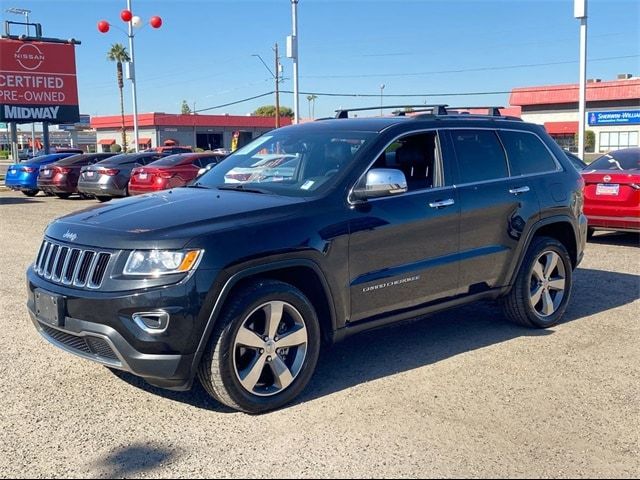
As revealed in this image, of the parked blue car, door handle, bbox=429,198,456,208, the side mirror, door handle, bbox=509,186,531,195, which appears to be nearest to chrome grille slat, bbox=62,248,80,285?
the side mirror

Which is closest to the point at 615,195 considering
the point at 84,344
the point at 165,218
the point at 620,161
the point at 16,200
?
the point at 620,161

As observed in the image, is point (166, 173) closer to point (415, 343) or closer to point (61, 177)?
point (61, 177)

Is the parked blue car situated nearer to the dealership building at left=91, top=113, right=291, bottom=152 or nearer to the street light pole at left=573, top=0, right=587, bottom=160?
the street light pole at left=573, top=0, right=587, bottom=160

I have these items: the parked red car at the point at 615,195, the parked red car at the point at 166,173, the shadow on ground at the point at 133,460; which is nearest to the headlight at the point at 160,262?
the shadow on ground at the point at 133,460

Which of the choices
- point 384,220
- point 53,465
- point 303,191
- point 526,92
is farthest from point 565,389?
point 526,92

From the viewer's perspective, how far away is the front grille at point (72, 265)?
4.12m

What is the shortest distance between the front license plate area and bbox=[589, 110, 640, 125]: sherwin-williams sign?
52.3m

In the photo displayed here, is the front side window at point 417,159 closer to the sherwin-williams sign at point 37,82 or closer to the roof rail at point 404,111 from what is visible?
the roof rail at point 404,111

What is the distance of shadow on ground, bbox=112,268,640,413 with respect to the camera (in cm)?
480

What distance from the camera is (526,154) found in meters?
6.32

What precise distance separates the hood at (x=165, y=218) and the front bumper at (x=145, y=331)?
292 mm

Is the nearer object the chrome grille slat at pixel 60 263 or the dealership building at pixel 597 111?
the chrome grille slat at pixel 60 263

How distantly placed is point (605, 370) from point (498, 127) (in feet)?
7.41

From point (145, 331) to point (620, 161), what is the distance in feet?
29.6
